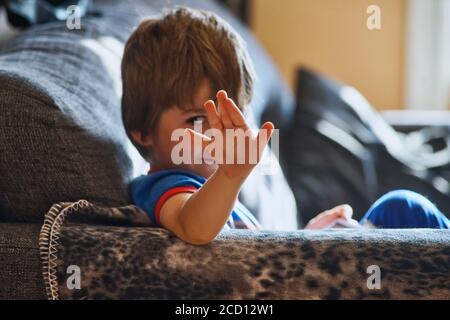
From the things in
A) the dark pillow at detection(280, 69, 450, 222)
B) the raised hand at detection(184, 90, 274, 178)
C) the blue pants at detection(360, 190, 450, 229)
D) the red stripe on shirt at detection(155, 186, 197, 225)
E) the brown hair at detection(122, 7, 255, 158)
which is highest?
the brown hair at detection(122, 7, 255, 158)

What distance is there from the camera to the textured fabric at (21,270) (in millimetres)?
893

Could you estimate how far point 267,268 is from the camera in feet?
2.84

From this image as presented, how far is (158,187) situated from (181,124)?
12 cm

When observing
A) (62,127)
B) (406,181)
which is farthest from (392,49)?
(62,127)

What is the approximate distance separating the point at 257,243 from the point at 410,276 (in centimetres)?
18

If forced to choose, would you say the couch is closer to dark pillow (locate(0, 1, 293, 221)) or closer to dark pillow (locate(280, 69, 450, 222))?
dark pillow (locate(0, 1, 293, 221))

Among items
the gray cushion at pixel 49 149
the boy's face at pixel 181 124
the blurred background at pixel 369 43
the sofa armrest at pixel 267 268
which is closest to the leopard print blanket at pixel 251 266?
the sofa armrest at pixel 267 268

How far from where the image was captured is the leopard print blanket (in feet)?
2.84

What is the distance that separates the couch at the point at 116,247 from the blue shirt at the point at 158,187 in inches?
0.9

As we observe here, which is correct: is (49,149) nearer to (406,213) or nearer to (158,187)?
(158,187)

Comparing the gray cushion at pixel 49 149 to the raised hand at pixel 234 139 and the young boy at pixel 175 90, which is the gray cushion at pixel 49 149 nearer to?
the young boy at pixel 175 90

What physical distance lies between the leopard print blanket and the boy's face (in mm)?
208

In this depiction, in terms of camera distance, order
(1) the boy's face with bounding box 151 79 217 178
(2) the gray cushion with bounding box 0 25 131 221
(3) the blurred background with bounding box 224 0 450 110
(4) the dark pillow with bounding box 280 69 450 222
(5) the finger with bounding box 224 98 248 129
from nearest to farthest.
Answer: (5) the finger with bounding box 224 98 248 129, (2) the gray cushion with bounding box 0 25 131 221, (1) the boy's face with bounding box 151 79 217 178, (4) the dark pillow with bounding box 280 69 450 222, (3) the blurred background with bounding box 224 0 450 110

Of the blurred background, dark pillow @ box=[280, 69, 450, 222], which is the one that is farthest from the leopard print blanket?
the blurred background
